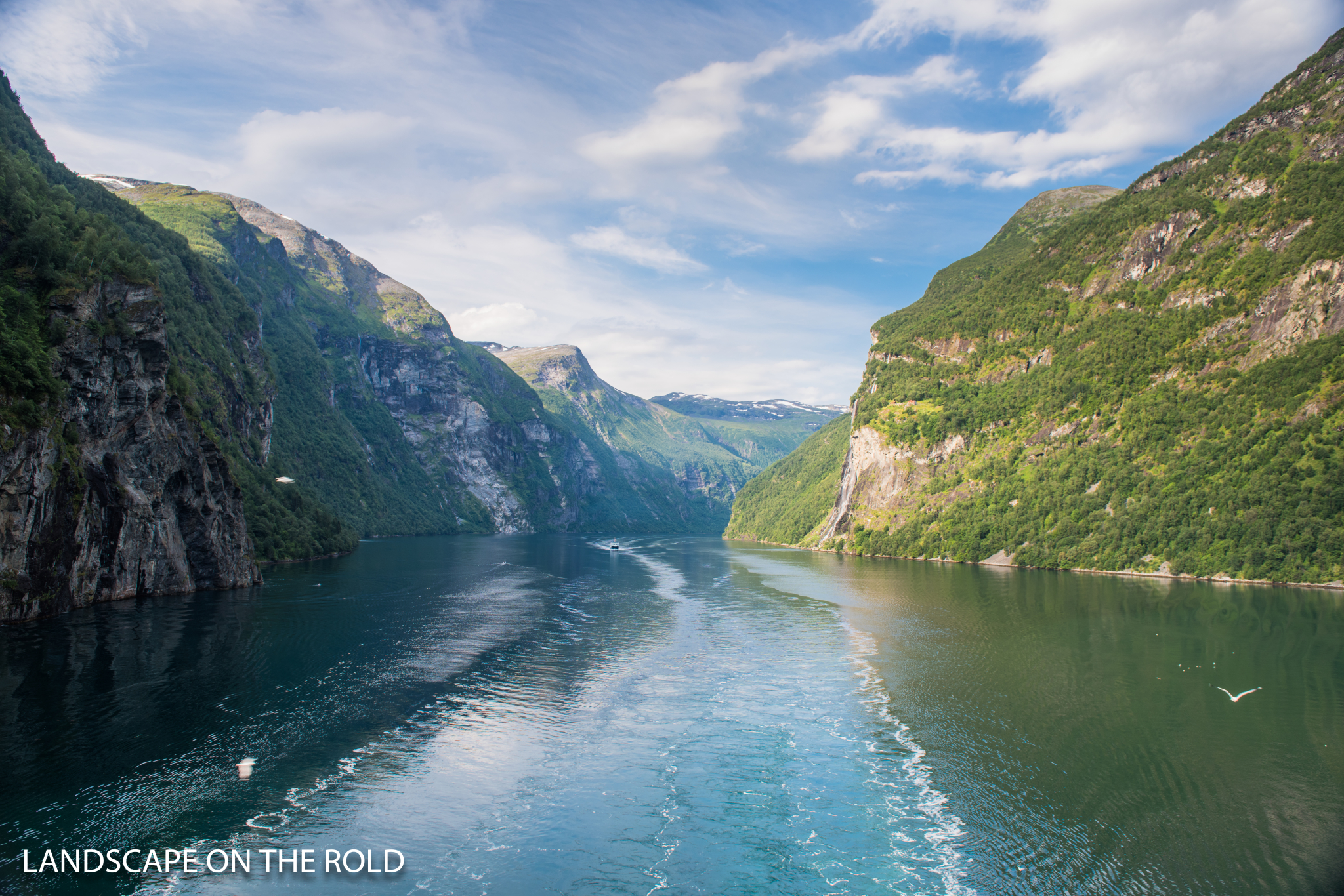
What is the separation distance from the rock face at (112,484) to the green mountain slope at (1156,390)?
127174 millimetres

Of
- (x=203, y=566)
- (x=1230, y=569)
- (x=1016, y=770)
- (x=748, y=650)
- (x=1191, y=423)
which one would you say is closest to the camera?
(x=1016, y=770)

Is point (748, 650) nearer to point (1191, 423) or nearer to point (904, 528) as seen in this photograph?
point (1191, 423)

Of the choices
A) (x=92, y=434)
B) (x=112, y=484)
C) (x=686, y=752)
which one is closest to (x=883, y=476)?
(x=686, y=752)

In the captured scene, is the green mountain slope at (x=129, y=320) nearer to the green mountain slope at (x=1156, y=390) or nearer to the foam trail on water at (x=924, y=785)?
the foam trail on water at (x=924, y=785)

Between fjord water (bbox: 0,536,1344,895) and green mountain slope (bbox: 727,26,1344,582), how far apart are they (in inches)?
1643

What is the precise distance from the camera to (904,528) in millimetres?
157625

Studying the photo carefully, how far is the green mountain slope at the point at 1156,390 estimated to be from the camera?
97.6 metres

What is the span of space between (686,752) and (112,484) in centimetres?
5893

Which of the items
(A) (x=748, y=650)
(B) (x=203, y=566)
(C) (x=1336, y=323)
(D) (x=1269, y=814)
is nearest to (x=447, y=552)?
(B) (x=203, y=566)

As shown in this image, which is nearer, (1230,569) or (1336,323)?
(1230,569)

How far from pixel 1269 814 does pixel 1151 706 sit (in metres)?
14.0

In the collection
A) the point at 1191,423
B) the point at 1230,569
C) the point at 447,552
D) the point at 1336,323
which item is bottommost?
the point at 447,552

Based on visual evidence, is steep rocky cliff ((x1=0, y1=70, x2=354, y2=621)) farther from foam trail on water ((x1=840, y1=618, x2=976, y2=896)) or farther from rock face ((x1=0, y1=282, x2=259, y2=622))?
foam trail on water ((x1=840, y1=618, x2=976, y2=896))

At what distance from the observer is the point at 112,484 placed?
6166 cm
